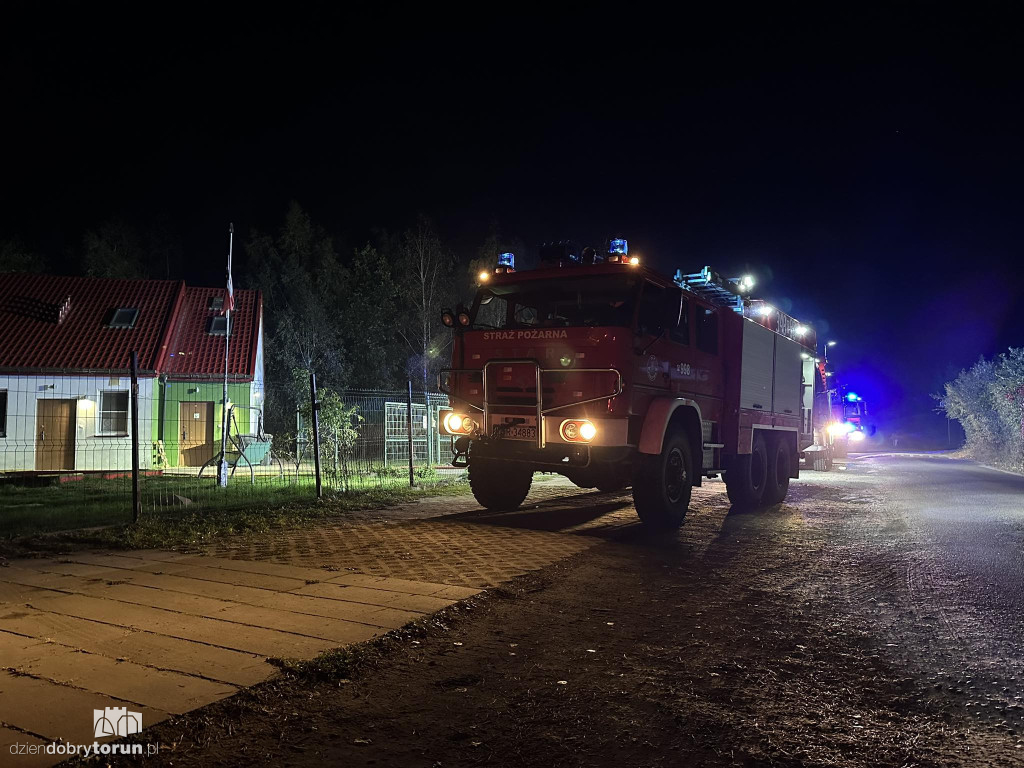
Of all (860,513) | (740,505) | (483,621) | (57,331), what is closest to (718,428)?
(740,505)

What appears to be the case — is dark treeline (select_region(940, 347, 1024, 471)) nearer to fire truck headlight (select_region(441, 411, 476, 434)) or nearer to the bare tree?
the bare tree

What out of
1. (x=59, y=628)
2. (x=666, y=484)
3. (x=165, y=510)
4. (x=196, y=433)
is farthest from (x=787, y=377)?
(x=196, y=433)

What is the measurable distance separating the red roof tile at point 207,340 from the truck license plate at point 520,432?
1426cm

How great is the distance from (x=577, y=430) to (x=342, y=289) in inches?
1181

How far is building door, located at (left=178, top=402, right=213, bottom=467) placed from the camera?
68.0 ft

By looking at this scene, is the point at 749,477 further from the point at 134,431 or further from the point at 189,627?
the point at 189,627

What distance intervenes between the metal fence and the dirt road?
7341 millimetres

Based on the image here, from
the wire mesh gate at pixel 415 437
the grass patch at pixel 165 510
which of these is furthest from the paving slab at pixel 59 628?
the wire mesh gate at pixel 415 437

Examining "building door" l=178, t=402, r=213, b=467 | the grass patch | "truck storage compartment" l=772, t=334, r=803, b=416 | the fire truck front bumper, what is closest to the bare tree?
"building door" l=178, t=402, r=213, b=467

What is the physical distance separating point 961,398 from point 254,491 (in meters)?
38.4

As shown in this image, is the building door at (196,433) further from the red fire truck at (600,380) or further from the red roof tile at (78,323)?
the red fire truck at (600,380)

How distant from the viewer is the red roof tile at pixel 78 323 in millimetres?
19578

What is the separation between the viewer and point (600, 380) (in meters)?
8.39

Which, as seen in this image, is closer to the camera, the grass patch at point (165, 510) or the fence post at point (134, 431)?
the grass patch at point (165, 510)
